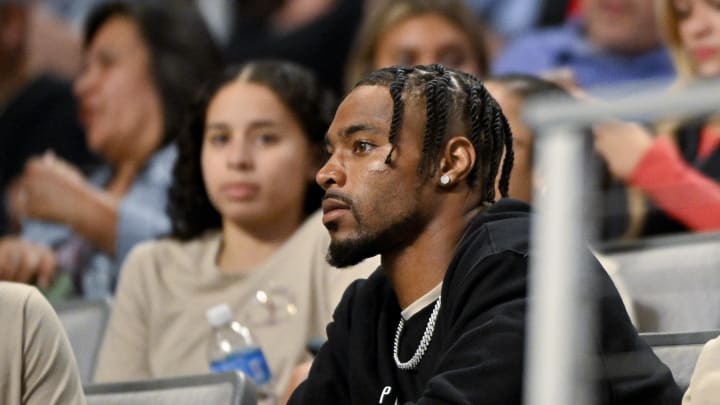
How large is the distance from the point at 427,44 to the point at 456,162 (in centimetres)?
160

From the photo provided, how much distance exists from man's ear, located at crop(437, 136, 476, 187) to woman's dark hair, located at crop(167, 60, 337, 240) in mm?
1132

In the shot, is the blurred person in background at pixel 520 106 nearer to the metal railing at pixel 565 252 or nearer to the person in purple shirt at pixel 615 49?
the person in purple shirt at pixel 615 49

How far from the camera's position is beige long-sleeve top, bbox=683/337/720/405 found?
1641 mm

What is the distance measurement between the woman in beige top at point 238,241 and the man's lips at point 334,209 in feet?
2.52

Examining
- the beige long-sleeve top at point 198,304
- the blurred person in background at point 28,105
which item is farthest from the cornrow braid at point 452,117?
the blurred person in background at point 28,105

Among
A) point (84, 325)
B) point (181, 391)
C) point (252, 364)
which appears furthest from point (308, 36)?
point (181, 391)

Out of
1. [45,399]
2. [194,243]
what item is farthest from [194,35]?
[45,399]

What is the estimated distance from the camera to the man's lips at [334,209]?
2033 millimetres

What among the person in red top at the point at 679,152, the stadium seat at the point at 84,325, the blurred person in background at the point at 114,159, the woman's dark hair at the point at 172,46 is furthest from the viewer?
the woman's dark hair at the point at 172,46

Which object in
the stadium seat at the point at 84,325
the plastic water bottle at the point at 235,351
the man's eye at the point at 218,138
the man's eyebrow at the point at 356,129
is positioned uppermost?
the man's eyebrow at the point at 356,129

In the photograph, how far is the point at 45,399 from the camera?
6.83ft

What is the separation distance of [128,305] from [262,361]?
20.6 inches

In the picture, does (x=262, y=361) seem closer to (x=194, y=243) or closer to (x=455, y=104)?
(x=194, y=243)

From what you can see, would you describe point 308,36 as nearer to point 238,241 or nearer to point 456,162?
point 238,241
